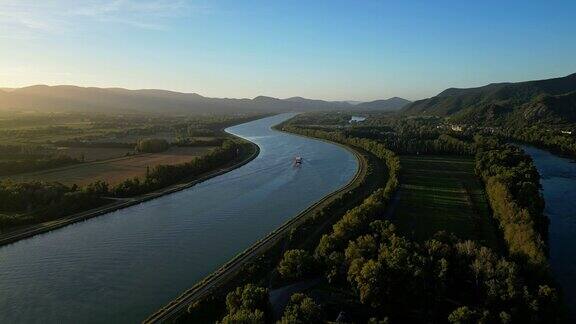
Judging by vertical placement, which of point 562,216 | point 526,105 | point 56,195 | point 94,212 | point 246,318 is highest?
point 526,105

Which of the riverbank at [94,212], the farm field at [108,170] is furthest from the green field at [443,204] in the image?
the farm field at [108,170]

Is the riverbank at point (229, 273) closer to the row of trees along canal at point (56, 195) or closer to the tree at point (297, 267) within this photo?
the tree at point (297, 267)

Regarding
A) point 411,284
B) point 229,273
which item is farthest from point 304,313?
point 229,273

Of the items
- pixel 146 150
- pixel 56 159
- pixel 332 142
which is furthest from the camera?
pixel 332 142

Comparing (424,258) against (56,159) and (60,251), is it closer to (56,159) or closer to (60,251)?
(60,251)

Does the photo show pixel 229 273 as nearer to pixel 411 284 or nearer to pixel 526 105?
pixel 411 284

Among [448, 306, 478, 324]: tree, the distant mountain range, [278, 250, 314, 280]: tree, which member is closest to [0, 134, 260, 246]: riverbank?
[278, 250, 314, 280]: tree

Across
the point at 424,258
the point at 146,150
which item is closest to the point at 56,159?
the point at 146,150
